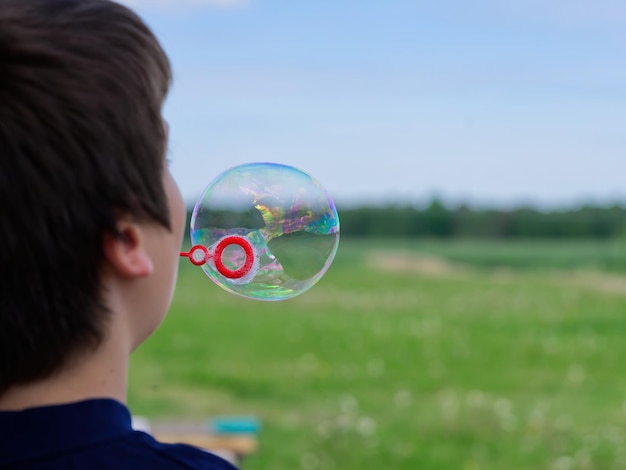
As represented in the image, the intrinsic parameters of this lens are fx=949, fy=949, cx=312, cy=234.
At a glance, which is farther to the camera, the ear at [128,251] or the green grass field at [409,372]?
the green grass field at [409,372]

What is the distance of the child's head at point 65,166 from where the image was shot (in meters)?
0.81

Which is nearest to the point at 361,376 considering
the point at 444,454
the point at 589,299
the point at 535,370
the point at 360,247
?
the point at 535,370

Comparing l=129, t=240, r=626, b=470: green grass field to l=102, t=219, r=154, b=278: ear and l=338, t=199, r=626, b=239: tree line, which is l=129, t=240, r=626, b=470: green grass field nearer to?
l=338, t=199, r=626, b=239: tree line

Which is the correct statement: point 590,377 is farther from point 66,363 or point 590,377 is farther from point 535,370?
point 66,363

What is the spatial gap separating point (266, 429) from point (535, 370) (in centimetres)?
206

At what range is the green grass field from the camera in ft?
13.8

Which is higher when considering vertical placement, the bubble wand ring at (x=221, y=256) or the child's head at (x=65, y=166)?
the child's head at (x=65, y=166)

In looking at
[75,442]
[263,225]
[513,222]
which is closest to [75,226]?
[75,442]

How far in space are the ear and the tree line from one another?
10602 millimetres

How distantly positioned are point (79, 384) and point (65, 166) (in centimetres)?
20

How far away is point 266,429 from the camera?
183 inches

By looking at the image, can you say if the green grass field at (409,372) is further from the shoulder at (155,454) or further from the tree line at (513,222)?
the shoulder at (155,454)

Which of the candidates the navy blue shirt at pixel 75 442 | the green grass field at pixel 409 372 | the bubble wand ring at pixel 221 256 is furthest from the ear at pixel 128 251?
the green grass field at pixel 409 372

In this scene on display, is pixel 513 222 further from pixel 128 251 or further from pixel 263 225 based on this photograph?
pixel 128 251
